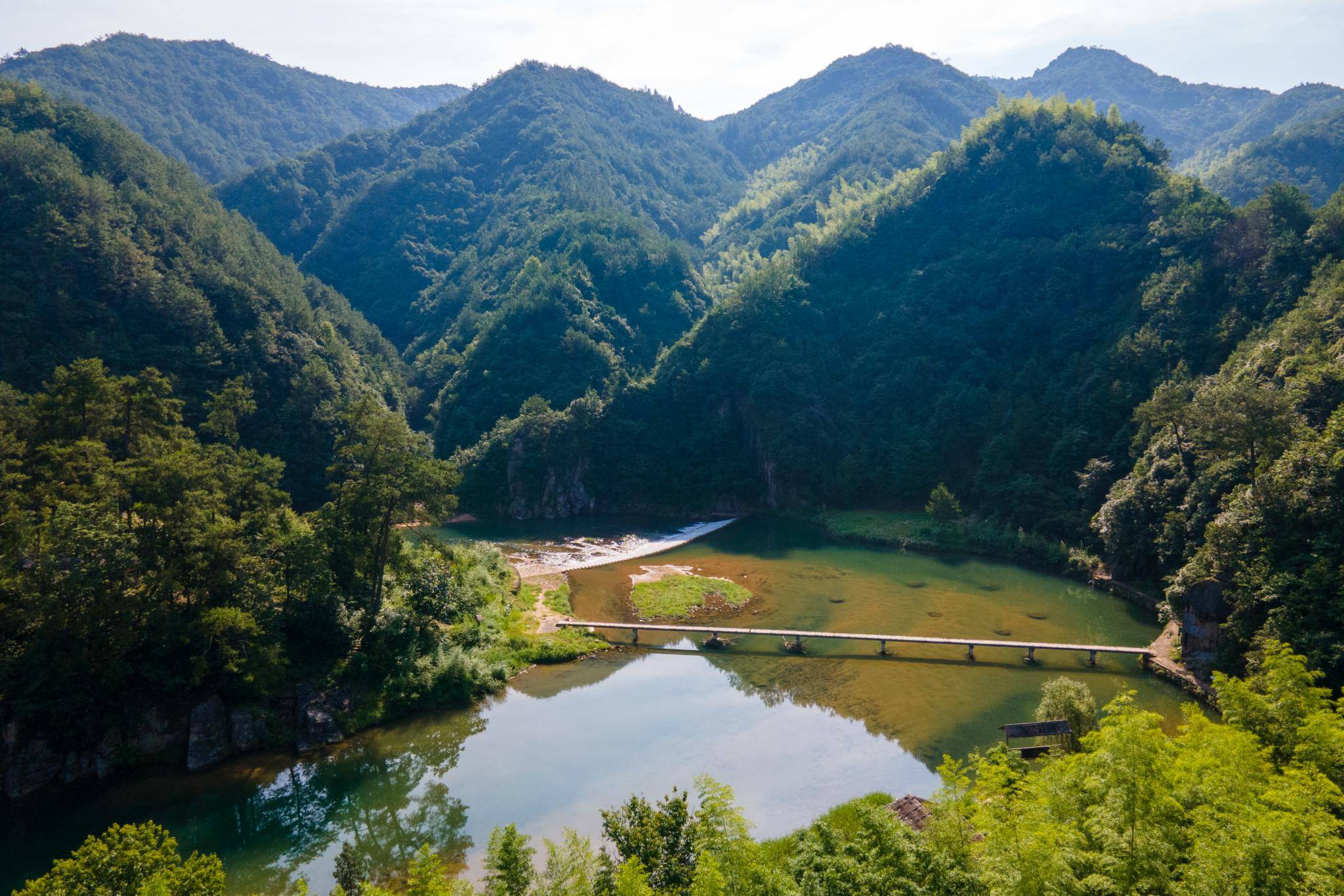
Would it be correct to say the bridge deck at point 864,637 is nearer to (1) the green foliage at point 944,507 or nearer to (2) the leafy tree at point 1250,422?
(2) the leafy tree at point 1250,422

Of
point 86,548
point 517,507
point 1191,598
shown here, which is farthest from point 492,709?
point 517,507

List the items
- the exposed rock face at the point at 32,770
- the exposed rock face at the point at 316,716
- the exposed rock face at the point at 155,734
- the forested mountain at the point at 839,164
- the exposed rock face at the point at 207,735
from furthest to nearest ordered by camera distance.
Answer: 1. the forested mountain at the point at 839,164
2. the exposed rock face at the point at 316,716
3. the exposed rock face at the point at 207,735
4. the exposed rock face at the point at 155,734
5. the exposed rock face at the point at 32,770

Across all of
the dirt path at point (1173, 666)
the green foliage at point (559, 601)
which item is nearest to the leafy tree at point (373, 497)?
the green foliage at point (559, 601)

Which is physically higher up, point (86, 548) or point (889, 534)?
point (86, 548)

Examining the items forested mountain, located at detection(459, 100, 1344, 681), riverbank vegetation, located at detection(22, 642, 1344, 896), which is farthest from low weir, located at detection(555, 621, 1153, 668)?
riverbank vegetation, located at detection(22, 642, 1344, 896)

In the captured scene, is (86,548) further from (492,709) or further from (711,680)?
(711,680)

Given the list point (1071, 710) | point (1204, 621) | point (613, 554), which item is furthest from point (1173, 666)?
point (613, 554)

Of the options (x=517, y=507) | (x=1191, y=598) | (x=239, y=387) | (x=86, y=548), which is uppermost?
(x=239, y=387)

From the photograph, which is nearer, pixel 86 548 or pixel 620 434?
pixel 86 548
